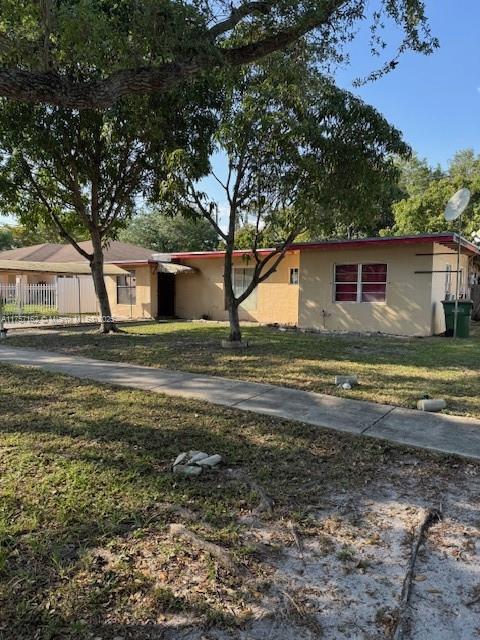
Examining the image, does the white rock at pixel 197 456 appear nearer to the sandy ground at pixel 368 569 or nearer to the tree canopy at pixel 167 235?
the sandy ground at pixel 368 569

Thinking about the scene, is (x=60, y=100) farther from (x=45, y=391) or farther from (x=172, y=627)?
(x=172, y=627)

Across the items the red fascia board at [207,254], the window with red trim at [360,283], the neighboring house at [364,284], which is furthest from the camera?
the red fascia board at [207,254]

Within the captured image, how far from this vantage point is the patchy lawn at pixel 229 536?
2152mm

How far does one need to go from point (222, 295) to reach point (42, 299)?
6.82m

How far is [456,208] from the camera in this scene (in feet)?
39.9

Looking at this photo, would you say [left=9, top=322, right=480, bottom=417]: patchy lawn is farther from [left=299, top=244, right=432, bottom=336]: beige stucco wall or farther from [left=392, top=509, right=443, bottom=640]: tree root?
[left=392, top=509, right=443, bottom=640]: tree root

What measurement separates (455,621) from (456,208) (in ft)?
38.9

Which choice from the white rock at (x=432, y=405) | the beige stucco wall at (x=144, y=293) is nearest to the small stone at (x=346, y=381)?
the white rock at (x=432, y=405)

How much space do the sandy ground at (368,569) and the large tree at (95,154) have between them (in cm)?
721

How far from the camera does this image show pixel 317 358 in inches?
362

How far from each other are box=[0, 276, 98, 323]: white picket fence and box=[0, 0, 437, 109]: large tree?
11635 mm

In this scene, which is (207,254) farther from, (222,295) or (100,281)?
(100,281)

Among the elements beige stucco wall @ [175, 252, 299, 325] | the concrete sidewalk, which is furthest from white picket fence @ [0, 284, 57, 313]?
the concrete sidewalk

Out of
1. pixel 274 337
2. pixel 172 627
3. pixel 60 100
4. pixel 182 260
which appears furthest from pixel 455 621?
pixel 182 260
